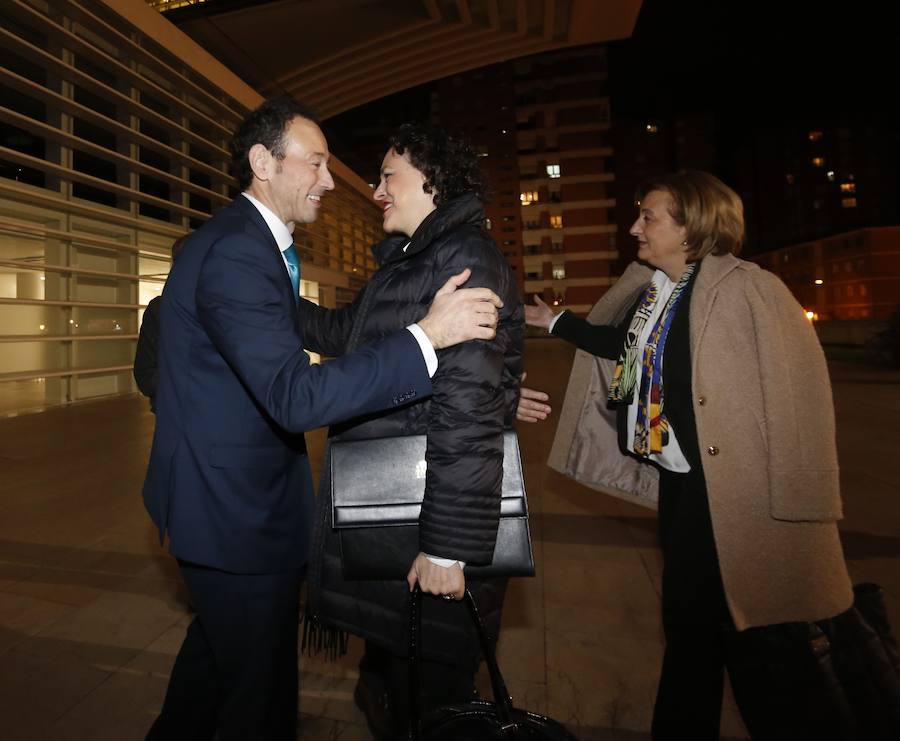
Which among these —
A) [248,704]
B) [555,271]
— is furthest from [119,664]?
[555,271]

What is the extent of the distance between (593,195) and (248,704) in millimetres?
50181

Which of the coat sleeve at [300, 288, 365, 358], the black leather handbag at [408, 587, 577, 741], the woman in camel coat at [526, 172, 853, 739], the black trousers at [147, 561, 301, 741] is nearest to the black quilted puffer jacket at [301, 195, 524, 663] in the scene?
the black trousers at [147, 561, 301, 741]

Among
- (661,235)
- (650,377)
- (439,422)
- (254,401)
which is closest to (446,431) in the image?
(439,422)

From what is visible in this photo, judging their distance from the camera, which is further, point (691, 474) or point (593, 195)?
point (593, 195)

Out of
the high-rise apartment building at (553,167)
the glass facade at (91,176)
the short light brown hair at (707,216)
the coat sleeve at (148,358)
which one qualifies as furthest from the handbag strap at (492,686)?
the high-rise apartment building at (553,167)

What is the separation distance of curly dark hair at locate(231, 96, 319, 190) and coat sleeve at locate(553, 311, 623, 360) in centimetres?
138

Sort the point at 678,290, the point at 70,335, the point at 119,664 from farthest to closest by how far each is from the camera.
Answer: the point at 70,335 → the point at 119,664 → the point at 678,290

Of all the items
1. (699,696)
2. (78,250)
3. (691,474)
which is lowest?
(699,696)

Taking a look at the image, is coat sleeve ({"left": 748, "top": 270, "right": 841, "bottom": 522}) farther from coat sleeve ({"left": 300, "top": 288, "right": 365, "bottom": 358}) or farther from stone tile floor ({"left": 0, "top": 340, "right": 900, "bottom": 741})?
coat sleeve ({"left": 300, "top": 288, "right": 365, "bottom": 358})

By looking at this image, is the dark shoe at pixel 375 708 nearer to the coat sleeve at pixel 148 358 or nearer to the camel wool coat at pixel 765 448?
the camel wool coat at pixel 765 448

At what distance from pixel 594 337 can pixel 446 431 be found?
4.59 ft

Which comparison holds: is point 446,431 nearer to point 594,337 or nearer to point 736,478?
point 736,478

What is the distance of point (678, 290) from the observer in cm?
193

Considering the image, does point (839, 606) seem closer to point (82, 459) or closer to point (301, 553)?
point (301, 553)
